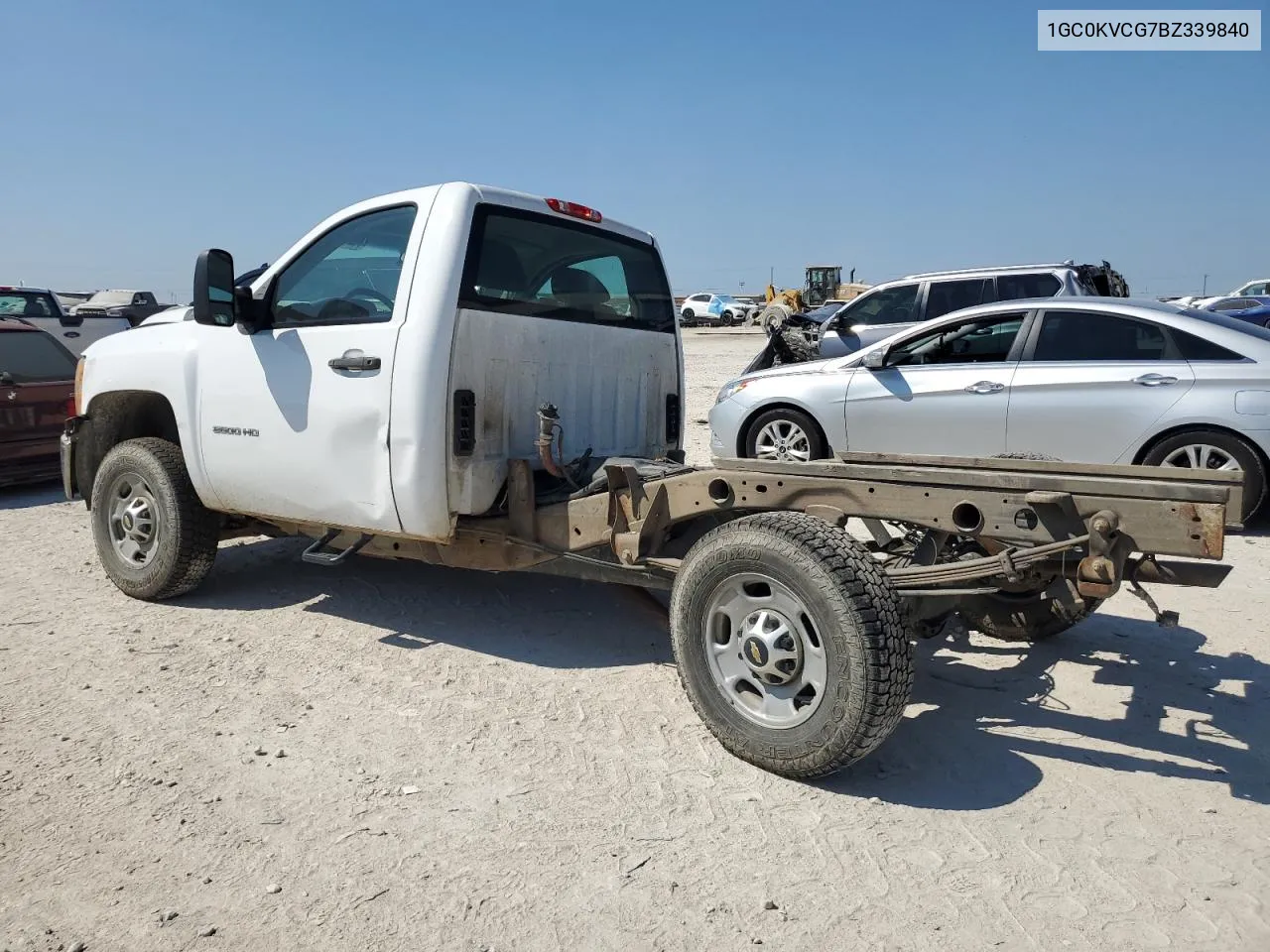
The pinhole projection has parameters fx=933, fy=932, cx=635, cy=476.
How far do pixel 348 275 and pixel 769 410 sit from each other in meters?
4.94

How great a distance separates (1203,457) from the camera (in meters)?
6.63

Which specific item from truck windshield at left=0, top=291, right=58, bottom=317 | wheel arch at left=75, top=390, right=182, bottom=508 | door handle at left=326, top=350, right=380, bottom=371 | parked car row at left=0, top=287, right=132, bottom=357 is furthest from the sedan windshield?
truck windshield at left=0, top=291, right=58, bottom=317

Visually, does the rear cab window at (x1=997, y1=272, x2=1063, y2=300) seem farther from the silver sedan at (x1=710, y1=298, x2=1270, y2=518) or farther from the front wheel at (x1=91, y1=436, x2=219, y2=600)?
the front wheel at (x1=91, y1=436, x2=219, y2=600)

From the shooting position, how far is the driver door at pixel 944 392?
718cm

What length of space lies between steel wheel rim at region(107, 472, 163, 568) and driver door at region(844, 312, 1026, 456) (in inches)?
206

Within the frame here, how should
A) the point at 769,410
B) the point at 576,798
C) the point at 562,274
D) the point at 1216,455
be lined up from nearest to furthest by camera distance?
the point at 576,798
the point at 562,274
the point at 1216,455
the point at 769,410

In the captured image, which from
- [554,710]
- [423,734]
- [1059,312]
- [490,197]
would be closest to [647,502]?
[554,710]

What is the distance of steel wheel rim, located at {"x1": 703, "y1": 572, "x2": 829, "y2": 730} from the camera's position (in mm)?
3186

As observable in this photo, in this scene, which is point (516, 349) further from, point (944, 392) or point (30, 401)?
point (30, 401)

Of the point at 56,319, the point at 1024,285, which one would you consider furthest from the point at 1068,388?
the point at 56,319

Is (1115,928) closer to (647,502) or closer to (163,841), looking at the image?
(647,502)

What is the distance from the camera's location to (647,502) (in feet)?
12.7

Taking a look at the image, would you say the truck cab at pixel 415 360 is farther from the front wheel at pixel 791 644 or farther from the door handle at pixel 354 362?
the front wheel at pixel 791 644

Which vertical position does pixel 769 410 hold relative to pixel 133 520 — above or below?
above
